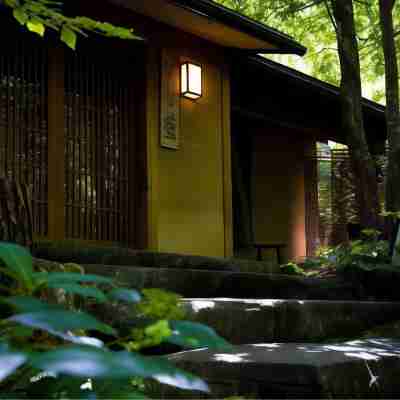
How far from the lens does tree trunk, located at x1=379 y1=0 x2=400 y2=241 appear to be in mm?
7965

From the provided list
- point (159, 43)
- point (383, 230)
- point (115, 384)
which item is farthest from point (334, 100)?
point (115, 384)

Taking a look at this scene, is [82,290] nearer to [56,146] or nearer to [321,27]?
[56,146]

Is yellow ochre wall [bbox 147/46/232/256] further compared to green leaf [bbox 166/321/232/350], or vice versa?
yellow ochre wall [bbox 147/46/232/256]

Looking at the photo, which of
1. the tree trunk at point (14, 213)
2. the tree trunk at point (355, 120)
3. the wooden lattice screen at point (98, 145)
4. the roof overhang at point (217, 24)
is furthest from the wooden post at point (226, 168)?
the tree trunk at point (14, 213)

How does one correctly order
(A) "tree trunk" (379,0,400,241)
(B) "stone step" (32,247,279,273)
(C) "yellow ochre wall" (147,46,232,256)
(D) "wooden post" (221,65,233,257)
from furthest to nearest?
(A) "tree trunk" (379,0,400,241)
(D) "wooden post" (221,65,233,257)
(C) "yellow ochre wall" (147,46,232,256)
(B) "stone step" (32,247,279,273)

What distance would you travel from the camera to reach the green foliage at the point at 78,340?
18.5 inches

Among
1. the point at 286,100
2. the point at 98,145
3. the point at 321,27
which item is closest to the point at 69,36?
the point at 98,145

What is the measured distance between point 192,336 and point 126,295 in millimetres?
78

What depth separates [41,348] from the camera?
0.68 meters

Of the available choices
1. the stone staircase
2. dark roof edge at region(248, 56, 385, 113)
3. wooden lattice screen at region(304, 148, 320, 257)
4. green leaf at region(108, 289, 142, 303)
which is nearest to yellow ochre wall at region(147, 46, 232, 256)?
dark roof edge at region(248, 56, 385, 113)

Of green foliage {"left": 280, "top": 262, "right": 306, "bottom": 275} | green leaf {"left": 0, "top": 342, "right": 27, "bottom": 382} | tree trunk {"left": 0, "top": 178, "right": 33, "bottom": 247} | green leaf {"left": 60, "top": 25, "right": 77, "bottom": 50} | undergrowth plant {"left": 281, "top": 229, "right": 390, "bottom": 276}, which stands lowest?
green foliage {"left": 280, "top": 262, "right": 306, "bottom": 275}

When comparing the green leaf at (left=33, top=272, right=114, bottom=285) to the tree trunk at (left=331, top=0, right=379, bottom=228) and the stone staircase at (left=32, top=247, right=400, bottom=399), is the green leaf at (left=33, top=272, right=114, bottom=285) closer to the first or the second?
the stone staircase at (left=32, top=247, right=400, bottom=399)

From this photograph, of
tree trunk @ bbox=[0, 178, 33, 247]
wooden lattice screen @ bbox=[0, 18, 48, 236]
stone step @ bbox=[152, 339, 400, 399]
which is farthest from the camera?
wooden lattice screen @ bbox=[0, 18, 48, 236]

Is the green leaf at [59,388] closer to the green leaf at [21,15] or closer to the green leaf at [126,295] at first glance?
the green leaf at [126,295]
